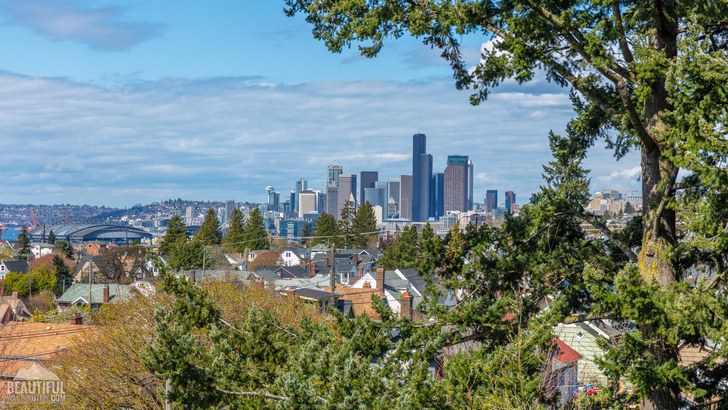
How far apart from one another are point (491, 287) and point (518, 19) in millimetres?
3136

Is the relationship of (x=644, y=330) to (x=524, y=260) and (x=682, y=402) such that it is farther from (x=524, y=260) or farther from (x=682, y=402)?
(x=524, y=260)

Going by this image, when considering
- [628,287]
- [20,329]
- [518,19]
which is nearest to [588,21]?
[518,19]

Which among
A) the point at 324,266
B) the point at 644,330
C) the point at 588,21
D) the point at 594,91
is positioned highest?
the point at 588,21

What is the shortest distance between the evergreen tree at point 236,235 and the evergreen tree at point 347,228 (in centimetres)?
1152

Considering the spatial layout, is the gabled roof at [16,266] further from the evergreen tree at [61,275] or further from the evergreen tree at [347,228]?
the evergreen tree at [347,228]

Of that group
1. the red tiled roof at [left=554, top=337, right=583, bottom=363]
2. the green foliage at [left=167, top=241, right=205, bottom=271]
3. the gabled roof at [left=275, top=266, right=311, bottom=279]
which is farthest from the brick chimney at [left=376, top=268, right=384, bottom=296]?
the green foliage at [left=167, top=241, right=205, bottom=271]

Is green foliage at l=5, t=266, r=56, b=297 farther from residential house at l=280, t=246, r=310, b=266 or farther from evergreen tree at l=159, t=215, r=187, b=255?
residential house at l=280, t=246, r=310, b=266

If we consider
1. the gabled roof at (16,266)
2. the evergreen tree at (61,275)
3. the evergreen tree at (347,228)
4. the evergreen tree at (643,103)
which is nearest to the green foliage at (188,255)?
the evergreen tree at (61,275)

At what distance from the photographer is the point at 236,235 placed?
104 m

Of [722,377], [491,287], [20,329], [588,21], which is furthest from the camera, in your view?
[20,329]

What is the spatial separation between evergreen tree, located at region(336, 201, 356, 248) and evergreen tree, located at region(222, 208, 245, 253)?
11.5 m

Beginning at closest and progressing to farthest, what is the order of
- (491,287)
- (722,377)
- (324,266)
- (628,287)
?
(628,287), (722,377), (491,287), (324,266)

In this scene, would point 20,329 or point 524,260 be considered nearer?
point 524,260

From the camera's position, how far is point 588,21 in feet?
28.5
